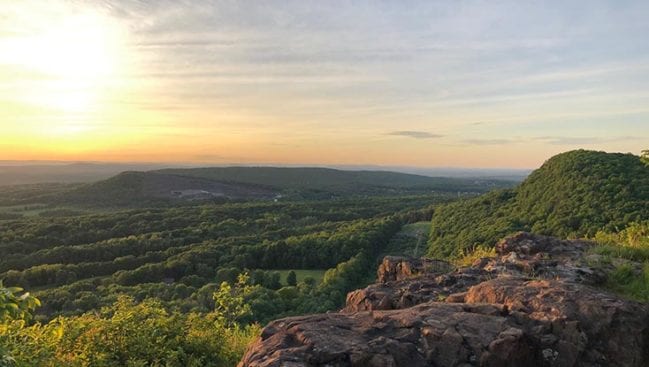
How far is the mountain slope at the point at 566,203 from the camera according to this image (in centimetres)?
4594

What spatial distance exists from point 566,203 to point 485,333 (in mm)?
56401

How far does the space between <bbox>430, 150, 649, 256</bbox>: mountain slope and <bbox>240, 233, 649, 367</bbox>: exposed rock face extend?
104ft

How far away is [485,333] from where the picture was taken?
274 inches

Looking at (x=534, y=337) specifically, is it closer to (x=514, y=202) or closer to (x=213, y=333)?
(x=213, y=333)

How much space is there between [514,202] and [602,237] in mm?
65530

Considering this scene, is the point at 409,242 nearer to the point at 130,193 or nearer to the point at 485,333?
the point at 485,333

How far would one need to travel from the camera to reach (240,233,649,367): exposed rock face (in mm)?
6275

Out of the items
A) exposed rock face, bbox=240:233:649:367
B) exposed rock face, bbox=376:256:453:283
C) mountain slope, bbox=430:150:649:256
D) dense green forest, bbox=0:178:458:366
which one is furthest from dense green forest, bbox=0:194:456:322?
exposed rock face, bbox=240:233:649:367

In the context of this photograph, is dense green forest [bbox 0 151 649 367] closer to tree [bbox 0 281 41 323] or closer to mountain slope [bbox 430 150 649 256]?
tree [bbox 0 281 41 323]

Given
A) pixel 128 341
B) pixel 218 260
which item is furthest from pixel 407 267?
pixel 218 260

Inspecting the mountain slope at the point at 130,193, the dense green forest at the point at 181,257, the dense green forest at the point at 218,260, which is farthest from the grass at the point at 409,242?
the mountain slope at the point at 130,193

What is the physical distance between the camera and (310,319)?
7.21 metres

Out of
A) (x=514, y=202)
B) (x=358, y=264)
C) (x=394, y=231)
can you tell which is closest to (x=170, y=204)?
(x=394, y=231)

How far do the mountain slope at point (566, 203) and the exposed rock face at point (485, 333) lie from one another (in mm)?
31800
